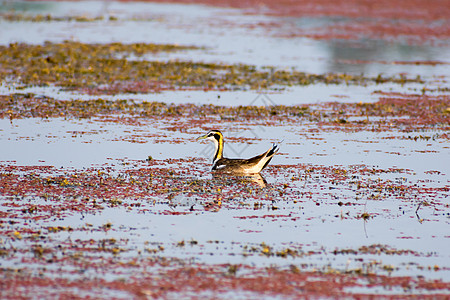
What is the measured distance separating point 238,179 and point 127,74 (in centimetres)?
1381

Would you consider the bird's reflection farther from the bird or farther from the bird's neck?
the bird's neck

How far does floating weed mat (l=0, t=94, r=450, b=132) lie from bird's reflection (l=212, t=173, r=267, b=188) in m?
4.51

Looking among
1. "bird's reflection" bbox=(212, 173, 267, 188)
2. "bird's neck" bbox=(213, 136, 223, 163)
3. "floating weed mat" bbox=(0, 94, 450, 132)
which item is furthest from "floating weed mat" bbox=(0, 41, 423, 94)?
"bird's reflection" bbox=(212, 173, 267, 188)

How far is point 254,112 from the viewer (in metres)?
21.5

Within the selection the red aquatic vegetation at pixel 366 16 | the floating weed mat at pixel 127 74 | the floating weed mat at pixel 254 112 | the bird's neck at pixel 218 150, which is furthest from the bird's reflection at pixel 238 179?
the red aquatic vegetation at pixel 366 16

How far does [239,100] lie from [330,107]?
263cm

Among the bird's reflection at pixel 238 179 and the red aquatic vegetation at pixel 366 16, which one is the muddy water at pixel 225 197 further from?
the red aquatic vegetation at pixel 366 16

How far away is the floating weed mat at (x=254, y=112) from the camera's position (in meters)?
20.1

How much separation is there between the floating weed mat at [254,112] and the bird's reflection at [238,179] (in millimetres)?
4512

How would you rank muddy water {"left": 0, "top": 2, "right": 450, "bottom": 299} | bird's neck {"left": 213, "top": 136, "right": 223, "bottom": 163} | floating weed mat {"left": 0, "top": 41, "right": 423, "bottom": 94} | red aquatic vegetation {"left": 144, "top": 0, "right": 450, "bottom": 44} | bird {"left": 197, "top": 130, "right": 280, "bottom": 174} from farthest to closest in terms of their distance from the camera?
1. red aquatic vegetation {"left": 144, "top": 0, "right": 450, "bottom": 44}
2. floating weed mat {"left": 0, "top": 41, "right": 423, "bottom": 94}
3. bird's neck {"left": 213, "top": 136, "right": 223, "bottom": 163}
4. bird {"left": 197, "top": 130, "right": 280, "bottom": 174}
5. muddy water {"left": 0, "top": 2, "right": 450, "bottom": 299}

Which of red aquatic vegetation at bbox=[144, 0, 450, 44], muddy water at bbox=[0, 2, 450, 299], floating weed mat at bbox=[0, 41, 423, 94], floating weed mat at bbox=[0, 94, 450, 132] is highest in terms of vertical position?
red aquatic vegetation at bbox=[144, 0, 450, 44]

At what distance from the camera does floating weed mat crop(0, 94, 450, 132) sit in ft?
65.9

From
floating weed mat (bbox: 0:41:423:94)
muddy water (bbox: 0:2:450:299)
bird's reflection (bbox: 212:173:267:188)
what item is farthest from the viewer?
floating weed mat (bbox: 0:41:423:94)

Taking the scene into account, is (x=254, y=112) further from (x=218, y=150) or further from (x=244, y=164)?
(x=244, y=164)
